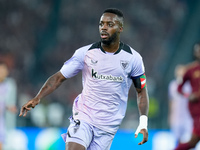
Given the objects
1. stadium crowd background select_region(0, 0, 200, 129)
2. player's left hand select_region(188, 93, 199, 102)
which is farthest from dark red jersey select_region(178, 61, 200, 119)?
stadium crowd background select_region(0, 0, 200, 129)

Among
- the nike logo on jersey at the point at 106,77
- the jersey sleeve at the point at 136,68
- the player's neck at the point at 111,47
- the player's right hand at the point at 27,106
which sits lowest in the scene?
the player's right hand at the point at 27,106

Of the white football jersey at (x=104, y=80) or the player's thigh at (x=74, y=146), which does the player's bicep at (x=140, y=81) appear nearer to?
the white football jersey at (x=104, y=80)

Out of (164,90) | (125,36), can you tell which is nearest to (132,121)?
(164,90)

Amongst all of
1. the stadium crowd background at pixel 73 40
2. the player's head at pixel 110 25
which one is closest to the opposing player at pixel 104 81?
the player's head at pixel 110 25

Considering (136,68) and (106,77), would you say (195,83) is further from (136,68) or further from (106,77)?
(106,77)

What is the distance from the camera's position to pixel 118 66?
15.9 ft

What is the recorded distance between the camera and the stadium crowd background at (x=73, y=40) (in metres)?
14.1

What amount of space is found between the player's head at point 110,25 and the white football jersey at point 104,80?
6.2 inches

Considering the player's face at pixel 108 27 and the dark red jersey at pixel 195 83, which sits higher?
the player's face at pixel 108 27

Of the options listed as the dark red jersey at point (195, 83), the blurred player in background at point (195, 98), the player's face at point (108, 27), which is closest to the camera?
the player's face at point (108, 27)

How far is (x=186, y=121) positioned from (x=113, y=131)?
21.9ft

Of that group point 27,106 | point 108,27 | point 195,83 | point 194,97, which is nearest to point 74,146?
point 27,106

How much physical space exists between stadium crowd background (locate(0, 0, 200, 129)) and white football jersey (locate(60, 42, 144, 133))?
8.61 meters

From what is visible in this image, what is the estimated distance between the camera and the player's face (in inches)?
188
